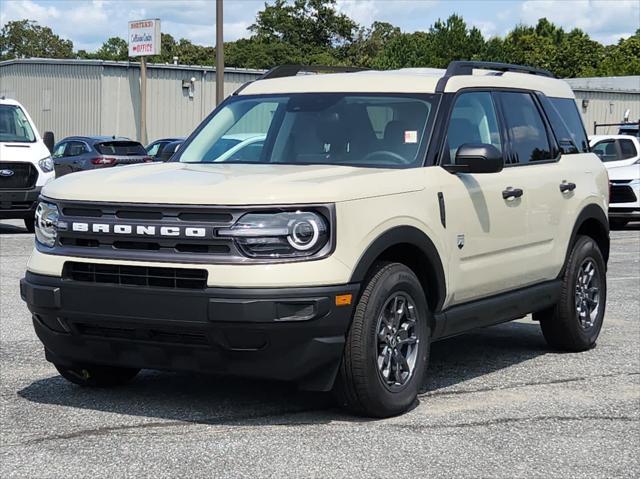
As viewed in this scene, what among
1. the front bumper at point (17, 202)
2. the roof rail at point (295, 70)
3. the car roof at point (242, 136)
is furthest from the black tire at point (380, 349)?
the front bumper at point (17, 202)

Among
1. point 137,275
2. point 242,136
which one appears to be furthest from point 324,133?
point 137,275

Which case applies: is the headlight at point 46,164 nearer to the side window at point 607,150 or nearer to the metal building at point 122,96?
the side window at point 607,150

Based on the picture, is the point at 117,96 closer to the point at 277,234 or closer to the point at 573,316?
the point at 573,316

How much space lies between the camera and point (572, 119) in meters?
8.52

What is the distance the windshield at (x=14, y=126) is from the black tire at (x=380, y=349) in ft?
44.0

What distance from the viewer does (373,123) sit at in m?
6.72

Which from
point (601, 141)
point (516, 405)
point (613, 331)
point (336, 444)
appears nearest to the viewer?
point (336, 444)

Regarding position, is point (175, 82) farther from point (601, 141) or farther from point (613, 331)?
point (613, 331)

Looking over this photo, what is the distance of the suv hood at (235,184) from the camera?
5.50 m

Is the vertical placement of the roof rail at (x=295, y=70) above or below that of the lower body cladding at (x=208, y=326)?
above

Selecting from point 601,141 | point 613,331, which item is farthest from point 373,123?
point 601,141

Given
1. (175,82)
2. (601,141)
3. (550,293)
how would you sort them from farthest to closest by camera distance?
(175,82), (601,141), (550,293)

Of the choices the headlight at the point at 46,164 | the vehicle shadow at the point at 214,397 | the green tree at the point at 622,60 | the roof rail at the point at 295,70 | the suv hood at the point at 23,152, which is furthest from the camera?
the green tree at the point at 622,60

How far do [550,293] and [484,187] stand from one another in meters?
1.21
